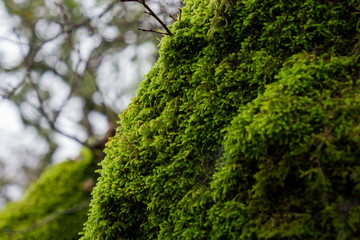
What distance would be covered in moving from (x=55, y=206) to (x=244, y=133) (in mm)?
3618

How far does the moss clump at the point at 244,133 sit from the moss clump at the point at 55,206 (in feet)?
8.00

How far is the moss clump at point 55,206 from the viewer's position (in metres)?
3.64

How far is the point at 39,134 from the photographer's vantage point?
1394cm

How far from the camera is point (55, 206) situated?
390 centimetres

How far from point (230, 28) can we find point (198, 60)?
272mm

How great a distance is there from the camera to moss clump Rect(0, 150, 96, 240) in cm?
364

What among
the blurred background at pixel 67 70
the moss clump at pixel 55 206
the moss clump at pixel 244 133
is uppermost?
the blurred background at pixel 67 70

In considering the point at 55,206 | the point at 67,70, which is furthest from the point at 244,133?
the point at 67,70

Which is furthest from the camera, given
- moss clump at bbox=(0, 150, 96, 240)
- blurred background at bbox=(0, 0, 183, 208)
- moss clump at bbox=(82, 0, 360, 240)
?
blurred background at bbox=(0, 0, 183, 208)

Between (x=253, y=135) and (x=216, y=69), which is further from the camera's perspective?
(x=216, y=69)

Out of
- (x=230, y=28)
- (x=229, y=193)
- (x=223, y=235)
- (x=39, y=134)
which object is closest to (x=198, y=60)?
(x=230, y=28)

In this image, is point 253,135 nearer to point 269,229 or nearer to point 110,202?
point 269,229

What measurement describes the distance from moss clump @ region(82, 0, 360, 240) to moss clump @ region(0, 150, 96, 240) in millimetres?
2439

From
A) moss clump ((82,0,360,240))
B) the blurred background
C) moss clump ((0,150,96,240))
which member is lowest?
moss clump ((82,0,360,240))
